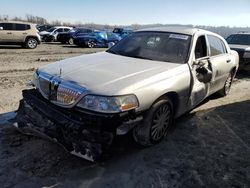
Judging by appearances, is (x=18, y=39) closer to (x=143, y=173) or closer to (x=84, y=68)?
(x=84, y=68)

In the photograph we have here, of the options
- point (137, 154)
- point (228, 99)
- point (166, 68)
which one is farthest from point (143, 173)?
point (228, 99)

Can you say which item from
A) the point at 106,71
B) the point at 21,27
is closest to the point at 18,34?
the point at 21,27

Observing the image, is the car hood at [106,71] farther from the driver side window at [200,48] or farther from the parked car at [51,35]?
the parked car at [51,35]

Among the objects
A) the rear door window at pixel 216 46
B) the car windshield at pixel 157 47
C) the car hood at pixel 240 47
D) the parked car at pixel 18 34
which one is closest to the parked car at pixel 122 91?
the car windshield at pixel 157 47

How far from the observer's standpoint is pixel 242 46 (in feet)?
36.8

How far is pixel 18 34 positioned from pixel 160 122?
1594 centimetres

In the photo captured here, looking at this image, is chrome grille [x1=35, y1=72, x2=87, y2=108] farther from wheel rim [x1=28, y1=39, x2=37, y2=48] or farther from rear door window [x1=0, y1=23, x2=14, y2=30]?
wheel rim [x1=28, y1=39, x2=37, y2=48]

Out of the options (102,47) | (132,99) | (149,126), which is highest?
(132,99)

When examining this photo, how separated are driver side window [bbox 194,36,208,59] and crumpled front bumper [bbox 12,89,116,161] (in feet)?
7.91

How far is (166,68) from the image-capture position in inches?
178

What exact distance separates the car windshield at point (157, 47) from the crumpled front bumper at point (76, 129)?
1.83 metres

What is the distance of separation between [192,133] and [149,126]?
4.24 ft

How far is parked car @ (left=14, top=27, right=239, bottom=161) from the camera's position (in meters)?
3.57

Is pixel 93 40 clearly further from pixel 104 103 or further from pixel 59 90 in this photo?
pixel 104 103
